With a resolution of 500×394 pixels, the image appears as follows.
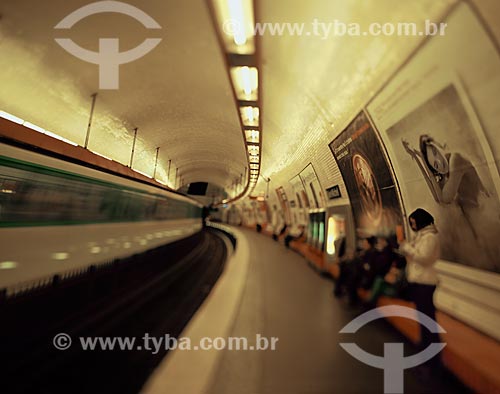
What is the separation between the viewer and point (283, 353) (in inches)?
98.9

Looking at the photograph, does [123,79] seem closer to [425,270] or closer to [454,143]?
[454,143]

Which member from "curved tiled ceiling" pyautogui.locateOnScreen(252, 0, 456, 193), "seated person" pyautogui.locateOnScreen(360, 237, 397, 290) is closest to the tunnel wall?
"curved tiled ceiling" pyautogui.locateOnScreen(252, 0, 456, 193)

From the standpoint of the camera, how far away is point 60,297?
15.3ft

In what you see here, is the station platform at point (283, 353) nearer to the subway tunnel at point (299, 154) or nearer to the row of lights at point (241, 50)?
the subway tunnel at point (299, 154)

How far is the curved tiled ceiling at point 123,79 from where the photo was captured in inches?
127

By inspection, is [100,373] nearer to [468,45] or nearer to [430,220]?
[430,220]

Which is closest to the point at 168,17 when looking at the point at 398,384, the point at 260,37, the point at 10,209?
the point at 260,37

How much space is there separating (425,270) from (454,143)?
1453 mm

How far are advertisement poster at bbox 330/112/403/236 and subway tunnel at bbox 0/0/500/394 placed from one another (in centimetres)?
4

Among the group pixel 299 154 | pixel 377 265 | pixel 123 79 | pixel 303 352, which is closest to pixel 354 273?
pixel 377 265

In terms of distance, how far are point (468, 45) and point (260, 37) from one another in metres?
2.21

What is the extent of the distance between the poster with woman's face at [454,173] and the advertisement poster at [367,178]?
1.57 ft

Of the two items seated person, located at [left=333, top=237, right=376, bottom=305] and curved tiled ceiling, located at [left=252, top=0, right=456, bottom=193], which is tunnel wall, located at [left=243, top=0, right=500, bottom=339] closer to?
curved tiled ceiling, located at [left=252, top=0, right=456, bottom=193]

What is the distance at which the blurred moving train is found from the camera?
373 cm
